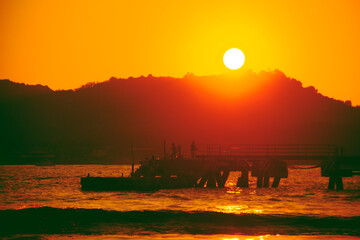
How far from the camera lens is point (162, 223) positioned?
140ft

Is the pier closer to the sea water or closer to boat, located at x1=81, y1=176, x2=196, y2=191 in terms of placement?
boat, located at x1=81, y1=176, x2=196, y2=191

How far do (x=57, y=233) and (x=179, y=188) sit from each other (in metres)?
41.8

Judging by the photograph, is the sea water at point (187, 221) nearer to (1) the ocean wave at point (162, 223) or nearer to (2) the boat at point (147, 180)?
(1) the ocean wave at point (162, 223)

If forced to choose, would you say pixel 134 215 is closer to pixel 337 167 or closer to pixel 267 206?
pixel 267 206

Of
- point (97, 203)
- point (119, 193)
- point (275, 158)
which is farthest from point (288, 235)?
point (275, 158)

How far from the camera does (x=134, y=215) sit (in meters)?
46.6

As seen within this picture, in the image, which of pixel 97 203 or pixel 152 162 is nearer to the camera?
pixel 97 203

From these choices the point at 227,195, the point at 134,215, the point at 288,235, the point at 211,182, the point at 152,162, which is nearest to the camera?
the point at 288,235

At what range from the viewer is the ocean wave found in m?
39.3

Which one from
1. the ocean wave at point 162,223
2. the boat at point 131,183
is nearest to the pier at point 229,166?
the boat at point 131,183

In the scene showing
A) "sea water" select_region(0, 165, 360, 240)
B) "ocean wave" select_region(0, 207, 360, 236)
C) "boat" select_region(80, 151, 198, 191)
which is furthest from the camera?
"boat" select_region(80, 151, 198, 191)

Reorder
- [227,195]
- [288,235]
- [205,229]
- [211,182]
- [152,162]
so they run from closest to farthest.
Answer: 1. [288,235]
2. [205,229]
3. [227,195]
4. [152,162]
5. [211,182]

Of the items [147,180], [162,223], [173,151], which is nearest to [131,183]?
[147,180]

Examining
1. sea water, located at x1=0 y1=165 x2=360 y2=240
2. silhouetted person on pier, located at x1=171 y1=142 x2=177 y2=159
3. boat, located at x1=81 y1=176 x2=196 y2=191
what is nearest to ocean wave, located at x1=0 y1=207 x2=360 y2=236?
sea water, located at x1=0 y1=165 x2=360 y2=240
